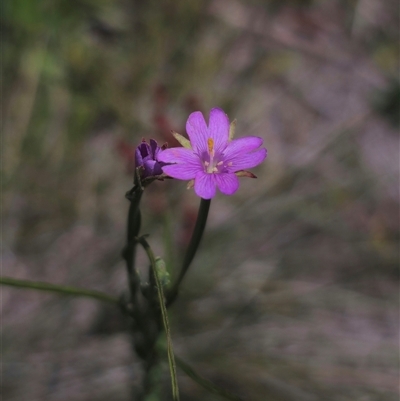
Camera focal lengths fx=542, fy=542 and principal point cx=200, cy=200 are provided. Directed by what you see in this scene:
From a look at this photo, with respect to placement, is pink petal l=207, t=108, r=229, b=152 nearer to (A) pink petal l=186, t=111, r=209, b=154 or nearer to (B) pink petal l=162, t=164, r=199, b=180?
(A) pink petal l=186, t=111, r=209, b=154

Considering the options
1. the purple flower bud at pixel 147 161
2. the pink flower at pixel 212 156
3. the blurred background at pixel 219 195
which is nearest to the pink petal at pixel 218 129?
the pink flower at pixel 212 156

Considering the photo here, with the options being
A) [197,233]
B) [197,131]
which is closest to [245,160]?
[197,131]

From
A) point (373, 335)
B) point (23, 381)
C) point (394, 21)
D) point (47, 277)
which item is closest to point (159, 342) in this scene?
point (23, 381)

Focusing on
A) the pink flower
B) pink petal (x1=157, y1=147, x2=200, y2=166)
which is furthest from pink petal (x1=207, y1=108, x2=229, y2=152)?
pink petal (x1=157, y1=147, x2=200, y2=166)

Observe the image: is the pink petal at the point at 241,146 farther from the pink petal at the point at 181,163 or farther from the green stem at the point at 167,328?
the green stem at the point at 167,328

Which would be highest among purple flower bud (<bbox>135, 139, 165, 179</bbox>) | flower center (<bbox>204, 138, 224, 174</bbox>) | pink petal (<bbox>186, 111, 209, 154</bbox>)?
pink petal (<bbox>186, 111, 209, 154</bbox>)

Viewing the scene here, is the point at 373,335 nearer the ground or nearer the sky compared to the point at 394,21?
nearer the ground

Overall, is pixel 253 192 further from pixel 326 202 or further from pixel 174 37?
pixel 174 37
